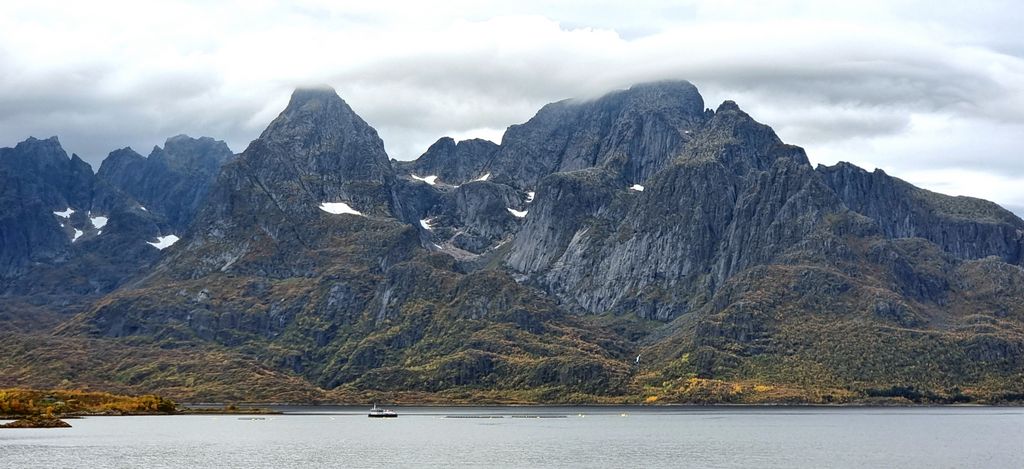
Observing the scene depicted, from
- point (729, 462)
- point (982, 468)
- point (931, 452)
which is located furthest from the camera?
point (931, 452)

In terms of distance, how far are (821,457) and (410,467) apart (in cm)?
6556

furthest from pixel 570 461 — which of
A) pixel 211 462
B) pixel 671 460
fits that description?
pixel 211 462

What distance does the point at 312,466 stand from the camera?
558 feet

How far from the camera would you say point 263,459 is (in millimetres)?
180625

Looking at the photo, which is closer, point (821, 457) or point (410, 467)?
point (410, 467)

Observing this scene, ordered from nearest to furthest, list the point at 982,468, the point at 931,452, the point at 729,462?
1. the point at 982,468
2. the point at 729,462
3. the point at 931,452

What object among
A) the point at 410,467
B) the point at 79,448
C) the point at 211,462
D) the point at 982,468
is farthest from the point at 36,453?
the point at 982,468

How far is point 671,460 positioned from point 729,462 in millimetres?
8881

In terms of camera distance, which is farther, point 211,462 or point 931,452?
point 931,452

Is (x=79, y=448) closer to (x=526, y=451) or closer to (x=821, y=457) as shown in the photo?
(x=526, y=451)

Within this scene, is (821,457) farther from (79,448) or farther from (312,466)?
(79,448)

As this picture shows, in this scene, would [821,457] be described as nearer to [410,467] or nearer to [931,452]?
[931,452]

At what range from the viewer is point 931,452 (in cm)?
19250

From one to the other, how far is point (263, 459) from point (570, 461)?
156ft
